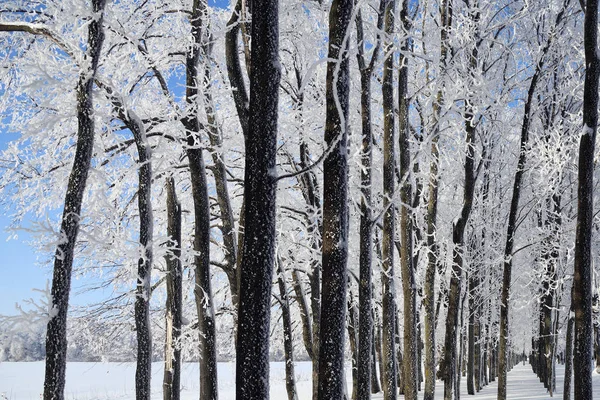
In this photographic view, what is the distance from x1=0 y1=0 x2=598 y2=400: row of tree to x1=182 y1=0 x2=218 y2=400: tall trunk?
0.04 m

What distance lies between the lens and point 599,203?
1497 cm

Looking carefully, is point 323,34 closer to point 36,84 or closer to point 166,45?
point 166,45

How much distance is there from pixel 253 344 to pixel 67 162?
302 inches

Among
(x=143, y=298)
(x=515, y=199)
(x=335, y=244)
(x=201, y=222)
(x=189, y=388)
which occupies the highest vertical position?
(x=515, y=199)

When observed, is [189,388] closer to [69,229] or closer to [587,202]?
[69,229]

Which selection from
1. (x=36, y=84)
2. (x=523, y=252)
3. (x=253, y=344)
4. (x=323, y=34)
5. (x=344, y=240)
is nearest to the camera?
(x=253, y=344)

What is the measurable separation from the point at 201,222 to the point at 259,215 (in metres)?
5.38

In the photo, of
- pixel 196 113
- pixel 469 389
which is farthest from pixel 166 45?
pixel 469 389

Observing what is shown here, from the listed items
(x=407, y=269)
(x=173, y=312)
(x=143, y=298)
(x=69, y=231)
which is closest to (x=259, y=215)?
(x=69, y=231)

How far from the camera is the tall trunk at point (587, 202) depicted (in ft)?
25.4

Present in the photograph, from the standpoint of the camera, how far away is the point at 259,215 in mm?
4656

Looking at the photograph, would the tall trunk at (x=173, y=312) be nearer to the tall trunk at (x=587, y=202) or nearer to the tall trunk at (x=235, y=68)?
the tall trunk at (x=235, y=68)

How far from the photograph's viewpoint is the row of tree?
18.1 ft

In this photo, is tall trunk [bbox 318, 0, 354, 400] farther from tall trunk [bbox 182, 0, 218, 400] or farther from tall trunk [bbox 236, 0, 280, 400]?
tall trunk [bbox 182, 0, 218, 400]
